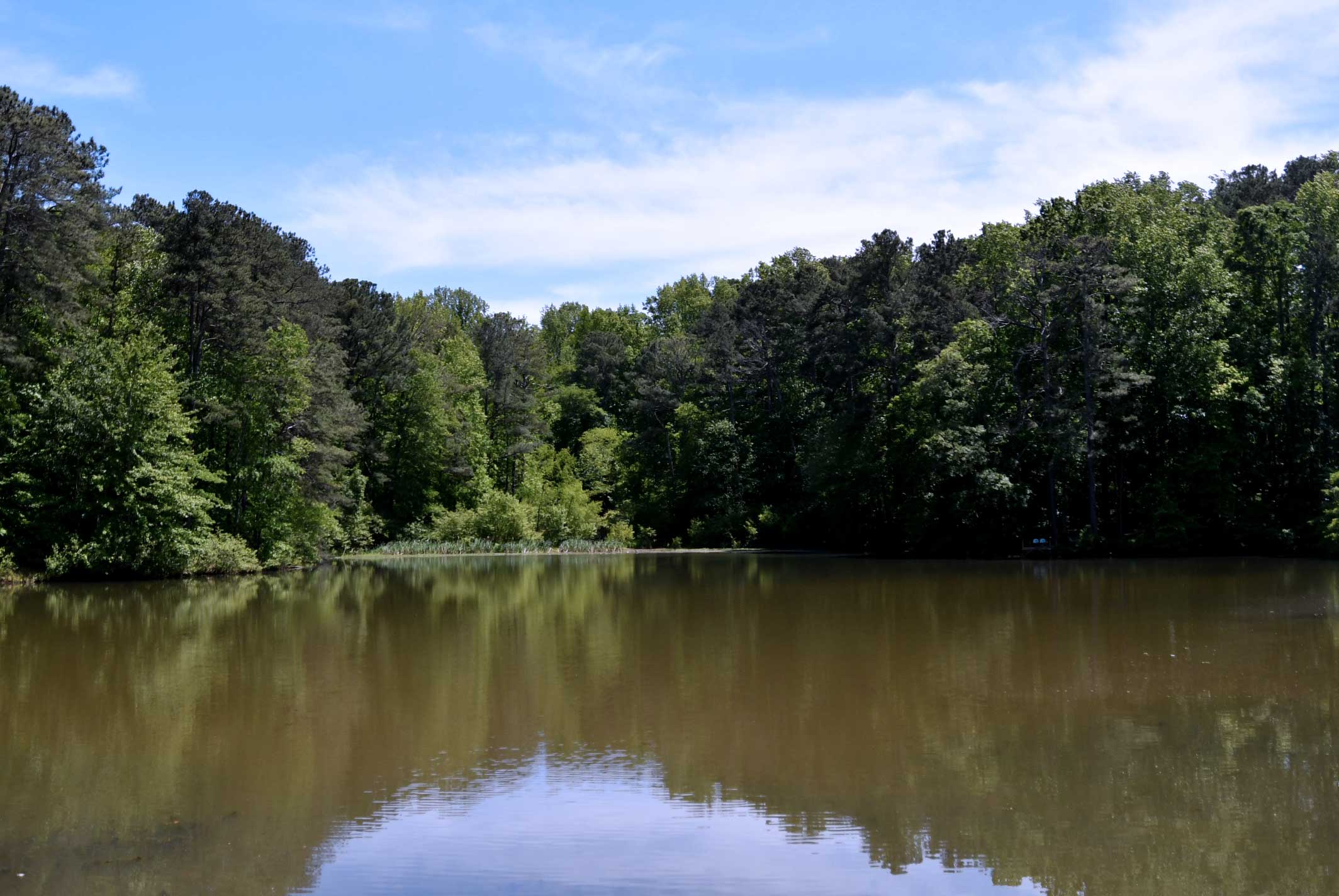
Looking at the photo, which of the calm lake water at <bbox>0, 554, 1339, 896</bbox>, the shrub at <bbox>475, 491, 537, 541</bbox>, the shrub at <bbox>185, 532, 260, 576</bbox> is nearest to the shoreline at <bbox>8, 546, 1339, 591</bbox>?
the shrub at <bbox>185, 532, 260, 576</bbox>

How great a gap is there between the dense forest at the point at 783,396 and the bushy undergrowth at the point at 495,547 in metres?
0.68

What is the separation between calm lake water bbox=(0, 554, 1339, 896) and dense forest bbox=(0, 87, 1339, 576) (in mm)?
13916

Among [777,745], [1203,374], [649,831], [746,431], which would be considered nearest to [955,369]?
[1203,374]

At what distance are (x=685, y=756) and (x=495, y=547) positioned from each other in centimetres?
4543

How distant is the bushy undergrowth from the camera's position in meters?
51.1

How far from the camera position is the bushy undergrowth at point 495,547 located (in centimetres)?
5112

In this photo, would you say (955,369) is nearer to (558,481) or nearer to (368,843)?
(558,481)

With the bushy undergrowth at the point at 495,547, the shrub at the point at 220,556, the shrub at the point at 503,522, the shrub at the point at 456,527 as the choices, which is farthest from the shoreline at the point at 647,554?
the shrub at the point at 456,527

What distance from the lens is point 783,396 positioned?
184 feet

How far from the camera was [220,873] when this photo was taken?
6.04m

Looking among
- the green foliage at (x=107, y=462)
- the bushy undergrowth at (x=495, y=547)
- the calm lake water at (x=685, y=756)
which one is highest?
the green foliage at (x=107, y=462)

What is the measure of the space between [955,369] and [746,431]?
19344mm

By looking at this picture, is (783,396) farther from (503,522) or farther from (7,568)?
(7,568)

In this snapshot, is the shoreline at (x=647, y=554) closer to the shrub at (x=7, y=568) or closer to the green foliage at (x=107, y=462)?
the shrub at (x=7, y=568)
